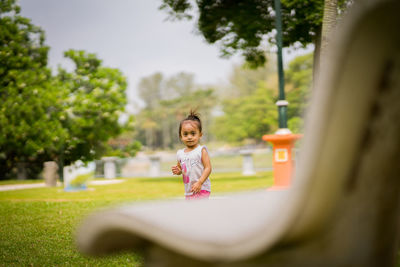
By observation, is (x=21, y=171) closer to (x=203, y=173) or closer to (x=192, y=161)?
(x=192, y=161)

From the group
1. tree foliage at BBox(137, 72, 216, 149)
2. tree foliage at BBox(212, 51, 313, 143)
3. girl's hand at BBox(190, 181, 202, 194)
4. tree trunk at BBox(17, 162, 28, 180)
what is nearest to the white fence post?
tree foliage at BBox(212, 51, 313, 143)

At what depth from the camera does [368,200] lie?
0.91 metres

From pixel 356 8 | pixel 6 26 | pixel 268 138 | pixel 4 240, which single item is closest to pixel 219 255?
pixel 356 8

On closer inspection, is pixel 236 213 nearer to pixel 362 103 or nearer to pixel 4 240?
pixel 362 103

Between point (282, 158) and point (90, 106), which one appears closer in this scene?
point (282, 158)

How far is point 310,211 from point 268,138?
822 centimetres

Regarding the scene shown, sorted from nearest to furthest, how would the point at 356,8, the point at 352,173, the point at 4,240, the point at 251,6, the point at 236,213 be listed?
1. the point at 356,8
2. the point at 352,173
3. the point at 236,213
4. the point at 4,240
5. the point at 251,6

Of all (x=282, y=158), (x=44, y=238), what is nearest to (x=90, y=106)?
(x=282, y=158)

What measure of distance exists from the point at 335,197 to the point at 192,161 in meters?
3.11

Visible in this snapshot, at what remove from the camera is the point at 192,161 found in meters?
3.92

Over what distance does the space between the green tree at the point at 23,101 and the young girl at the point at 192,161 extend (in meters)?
15.9

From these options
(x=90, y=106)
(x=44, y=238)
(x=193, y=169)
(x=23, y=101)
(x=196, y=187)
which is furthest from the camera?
(x=90, y=106)

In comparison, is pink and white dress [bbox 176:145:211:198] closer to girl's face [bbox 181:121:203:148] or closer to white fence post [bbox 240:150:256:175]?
girl's face [bbox 181:121:203:148]

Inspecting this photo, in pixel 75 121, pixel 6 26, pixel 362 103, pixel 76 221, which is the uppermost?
pixel 6 26
